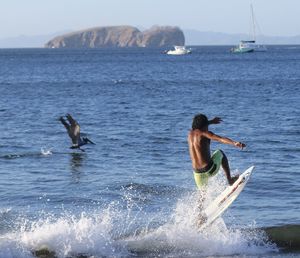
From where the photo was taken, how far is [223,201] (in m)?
13.6

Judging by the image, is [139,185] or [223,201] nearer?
[223,201]

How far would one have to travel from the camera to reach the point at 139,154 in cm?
2534

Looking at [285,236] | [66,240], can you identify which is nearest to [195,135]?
[285,236]

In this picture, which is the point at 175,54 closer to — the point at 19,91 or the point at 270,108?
the point at 19,91

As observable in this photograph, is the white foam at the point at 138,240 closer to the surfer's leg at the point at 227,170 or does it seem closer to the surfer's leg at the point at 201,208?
the surfer's leg at the point at 201,208

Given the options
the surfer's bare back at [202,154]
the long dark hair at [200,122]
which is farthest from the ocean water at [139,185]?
the long dark hair at [200,122]

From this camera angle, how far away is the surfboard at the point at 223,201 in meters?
13.6

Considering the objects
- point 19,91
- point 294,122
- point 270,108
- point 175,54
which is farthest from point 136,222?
point 175,54

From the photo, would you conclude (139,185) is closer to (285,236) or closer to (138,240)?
(138,240)

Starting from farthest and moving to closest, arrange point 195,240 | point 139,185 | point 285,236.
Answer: point 139,185
point 285,236
point 195,240

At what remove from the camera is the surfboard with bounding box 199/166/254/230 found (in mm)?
13602

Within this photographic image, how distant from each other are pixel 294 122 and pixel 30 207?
1991 cm

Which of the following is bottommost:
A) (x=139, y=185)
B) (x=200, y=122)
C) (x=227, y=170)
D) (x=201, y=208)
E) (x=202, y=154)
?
(x=139, y=185)

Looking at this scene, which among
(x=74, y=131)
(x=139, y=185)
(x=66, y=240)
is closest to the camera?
(x=66, y=240)
